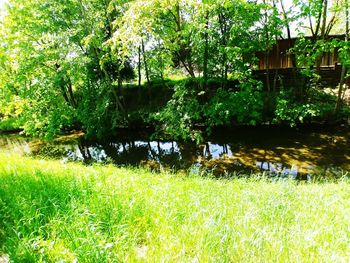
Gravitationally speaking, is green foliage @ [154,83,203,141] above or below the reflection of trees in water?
above

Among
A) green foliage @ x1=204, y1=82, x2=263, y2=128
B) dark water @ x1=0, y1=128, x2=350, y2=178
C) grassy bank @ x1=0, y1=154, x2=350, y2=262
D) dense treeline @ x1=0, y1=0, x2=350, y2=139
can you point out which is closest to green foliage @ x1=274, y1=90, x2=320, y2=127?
dense treeline @ x1=0, y1=0, x2=350, y2=139

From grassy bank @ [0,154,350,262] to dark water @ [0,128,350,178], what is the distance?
12.6 feet

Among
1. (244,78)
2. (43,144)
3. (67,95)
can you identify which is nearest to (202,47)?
(244,78)

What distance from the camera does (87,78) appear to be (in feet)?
48.9

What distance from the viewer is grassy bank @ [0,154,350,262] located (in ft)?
8.46

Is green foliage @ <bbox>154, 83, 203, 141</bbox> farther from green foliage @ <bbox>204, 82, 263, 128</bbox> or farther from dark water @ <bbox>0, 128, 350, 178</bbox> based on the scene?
dark water @ <bbox>0, 128, 350, 178</bbox>

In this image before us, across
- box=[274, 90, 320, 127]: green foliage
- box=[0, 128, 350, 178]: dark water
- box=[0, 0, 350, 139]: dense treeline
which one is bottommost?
box=[0, 128, 350, 178]: dark water

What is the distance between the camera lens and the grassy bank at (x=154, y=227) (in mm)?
2580

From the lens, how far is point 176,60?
558 inches

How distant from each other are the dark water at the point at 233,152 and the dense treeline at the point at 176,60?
2.37ft

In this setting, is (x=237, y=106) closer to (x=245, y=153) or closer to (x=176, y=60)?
(x=245, y=153)

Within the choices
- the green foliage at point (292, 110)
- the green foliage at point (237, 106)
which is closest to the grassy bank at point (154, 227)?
the green foliage at point (292, 110)

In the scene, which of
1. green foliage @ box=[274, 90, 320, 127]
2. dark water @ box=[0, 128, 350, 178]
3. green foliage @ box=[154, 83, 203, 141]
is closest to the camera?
dark water @ box=[0, 128, 350, 178]

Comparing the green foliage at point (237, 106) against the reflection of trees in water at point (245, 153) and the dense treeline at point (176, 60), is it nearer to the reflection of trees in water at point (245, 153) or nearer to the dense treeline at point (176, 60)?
the dense treeline at point (176, 60)
